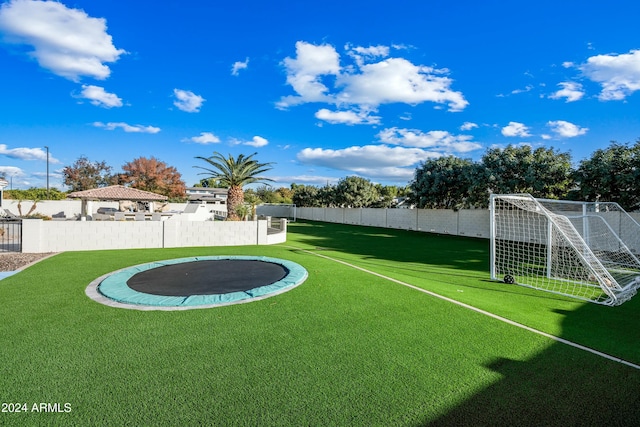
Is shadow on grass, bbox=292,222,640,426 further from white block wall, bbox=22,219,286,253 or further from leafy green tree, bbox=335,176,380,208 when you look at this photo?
leafy green tree, bbox=335,176,380,208

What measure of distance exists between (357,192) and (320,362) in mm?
25644

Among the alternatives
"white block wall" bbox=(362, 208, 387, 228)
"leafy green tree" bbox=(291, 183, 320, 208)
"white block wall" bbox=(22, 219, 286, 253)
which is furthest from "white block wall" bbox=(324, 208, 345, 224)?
"white block wall" bbox=(22, 219, 286, 253)

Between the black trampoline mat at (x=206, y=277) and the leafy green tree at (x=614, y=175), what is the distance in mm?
12585

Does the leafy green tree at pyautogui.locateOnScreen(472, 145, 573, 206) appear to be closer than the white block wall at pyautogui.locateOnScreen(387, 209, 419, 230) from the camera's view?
Yes

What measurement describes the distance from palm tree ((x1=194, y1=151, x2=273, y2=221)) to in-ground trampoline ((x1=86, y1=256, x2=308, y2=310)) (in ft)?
22.9

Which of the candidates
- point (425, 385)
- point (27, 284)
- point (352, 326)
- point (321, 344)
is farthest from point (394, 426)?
point (27, 284)

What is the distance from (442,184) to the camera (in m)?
18.6

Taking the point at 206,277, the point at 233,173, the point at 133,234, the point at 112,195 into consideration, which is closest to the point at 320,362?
the point at 206,277

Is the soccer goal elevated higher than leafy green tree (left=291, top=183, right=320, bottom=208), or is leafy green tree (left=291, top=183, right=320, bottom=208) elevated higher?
leafy green tree (left=291, top=183, right=320, bottom=208)

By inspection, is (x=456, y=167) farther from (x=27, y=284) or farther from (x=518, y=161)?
(x=27, y=284)

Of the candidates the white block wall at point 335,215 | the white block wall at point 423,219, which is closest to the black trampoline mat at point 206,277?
the white block wall at point 423,219

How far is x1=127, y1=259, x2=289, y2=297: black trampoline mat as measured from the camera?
5363 millimetres

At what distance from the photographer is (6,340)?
3348 millimetres

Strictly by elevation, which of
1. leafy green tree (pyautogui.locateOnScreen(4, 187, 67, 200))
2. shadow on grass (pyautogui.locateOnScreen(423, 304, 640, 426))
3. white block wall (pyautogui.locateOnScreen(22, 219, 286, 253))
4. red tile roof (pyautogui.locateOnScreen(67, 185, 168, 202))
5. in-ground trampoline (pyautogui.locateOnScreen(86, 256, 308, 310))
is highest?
leafy green tree (pyautogui.locateOnScreen(4, 187, 67, 200))
